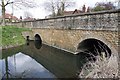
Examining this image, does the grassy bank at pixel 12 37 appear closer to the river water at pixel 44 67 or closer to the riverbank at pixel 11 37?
the riverbank at pixel 11 37

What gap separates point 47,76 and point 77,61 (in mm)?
2874

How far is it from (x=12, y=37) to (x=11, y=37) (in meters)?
0.12

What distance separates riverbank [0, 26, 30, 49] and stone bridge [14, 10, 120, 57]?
2.20 meters

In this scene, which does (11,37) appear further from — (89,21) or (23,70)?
(89,21)

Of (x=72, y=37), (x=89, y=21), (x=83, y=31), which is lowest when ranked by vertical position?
(x=72, y=37)

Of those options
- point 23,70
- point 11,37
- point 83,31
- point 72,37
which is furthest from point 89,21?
point 11,37

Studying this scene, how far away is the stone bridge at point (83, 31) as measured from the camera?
8.62m

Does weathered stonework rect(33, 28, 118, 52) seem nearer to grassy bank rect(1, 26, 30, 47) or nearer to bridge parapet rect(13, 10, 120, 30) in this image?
bridge parapet rect(13, 10, 120, 30)

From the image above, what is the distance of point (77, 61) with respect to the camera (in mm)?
10711

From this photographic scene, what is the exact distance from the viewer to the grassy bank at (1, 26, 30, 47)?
15.8 metres

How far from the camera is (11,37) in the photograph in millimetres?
16906

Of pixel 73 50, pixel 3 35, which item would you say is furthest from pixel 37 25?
pixel 73 50

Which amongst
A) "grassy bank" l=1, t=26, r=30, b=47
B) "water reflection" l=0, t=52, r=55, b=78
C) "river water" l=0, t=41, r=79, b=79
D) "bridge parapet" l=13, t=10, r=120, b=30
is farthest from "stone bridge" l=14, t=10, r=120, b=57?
"water reflection" l=0, t=52, r=55, b=78

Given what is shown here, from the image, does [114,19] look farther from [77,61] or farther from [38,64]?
[38,64]
